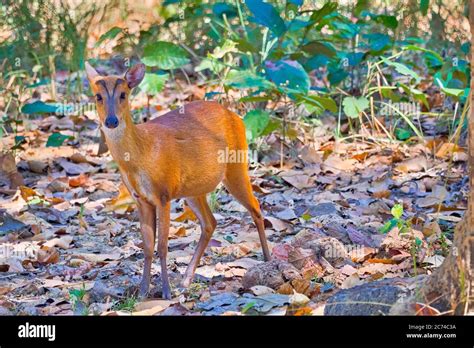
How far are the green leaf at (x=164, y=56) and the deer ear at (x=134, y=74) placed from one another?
102 inches

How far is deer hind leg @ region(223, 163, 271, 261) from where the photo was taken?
6.69m

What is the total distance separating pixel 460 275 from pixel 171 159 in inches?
91.9

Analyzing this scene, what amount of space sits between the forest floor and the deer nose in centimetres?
98

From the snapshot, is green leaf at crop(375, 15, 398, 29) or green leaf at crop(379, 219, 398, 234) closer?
green leaf at crop(379, 219, 398, 234)

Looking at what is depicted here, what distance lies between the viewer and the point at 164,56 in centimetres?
877

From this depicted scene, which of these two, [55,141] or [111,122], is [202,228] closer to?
[111,122]

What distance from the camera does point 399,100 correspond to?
9.41 metres

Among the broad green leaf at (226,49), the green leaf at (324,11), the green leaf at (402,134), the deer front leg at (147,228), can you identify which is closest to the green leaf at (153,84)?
the broad green leaf at (226,49)

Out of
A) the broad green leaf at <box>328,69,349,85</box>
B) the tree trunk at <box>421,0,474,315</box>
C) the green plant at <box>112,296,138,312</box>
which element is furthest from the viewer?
the broad green leaf at <box>328,69,349,85</box>

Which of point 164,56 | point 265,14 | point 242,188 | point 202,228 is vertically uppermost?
point 265,14

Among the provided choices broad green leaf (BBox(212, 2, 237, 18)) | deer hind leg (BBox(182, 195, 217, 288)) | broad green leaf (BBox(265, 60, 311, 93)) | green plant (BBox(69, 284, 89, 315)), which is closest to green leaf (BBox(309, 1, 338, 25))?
broad green leaf (BBox(265, 60, 311, 93))

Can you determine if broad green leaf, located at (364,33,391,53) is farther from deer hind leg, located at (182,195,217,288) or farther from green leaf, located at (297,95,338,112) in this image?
deer hind leg, located at (182,195,217,288)

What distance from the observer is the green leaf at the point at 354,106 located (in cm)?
890

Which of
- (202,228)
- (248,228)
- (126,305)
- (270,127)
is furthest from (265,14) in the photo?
(126,305)
